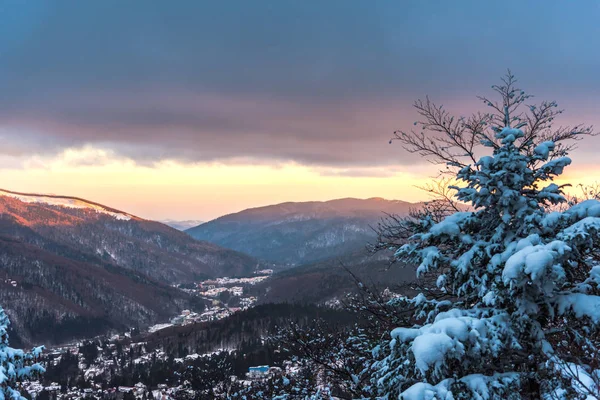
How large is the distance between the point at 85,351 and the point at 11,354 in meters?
192

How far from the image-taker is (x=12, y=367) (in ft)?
73.6

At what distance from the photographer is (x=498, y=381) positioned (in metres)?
7.69

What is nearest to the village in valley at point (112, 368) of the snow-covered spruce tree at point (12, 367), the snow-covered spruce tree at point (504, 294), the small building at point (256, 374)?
the small building at point (256, 374)

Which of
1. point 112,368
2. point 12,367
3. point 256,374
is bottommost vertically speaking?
point 112,368

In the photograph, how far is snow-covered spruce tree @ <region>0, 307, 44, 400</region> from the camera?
2180 cm

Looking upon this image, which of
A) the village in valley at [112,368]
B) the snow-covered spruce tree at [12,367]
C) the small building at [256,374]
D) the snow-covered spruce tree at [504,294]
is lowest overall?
the village in valley at [112,368]

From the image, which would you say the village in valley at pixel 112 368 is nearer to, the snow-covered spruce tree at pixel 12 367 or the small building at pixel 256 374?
the small building at pixel 256 374

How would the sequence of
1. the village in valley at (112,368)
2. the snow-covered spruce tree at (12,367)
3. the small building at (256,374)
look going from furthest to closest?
the village in valley at (112,368) < the small building at (256,374) < the snow-covered spruce tree at (12,367)

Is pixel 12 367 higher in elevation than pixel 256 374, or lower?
higher

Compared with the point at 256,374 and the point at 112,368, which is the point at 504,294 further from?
the point at 112,368

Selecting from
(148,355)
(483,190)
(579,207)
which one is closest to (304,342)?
(483,190)

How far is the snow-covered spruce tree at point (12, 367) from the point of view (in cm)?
2180

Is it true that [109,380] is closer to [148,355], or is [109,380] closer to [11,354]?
[148,355]

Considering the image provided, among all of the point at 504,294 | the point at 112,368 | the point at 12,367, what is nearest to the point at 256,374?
the point at 12,367
